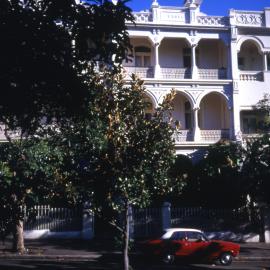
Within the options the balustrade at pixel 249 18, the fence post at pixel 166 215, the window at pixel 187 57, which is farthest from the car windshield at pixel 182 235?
the balustrade at pixel 249 18

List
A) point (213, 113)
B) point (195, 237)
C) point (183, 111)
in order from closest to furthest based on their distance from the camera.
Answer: point (195, 237) < point (183, 111) < point (213, 113)

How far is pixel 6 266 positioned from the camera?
15.8 m

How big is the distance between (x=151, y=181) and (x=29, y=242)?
10862 millimetres

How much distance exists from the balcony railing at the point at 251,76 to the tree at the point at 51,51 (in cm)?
1986

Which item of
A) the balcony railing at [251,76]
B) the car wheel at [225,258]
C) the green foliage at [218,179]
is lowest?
the car wheel at [225,258]

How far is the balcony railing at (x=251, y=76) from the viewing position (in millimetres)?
28469

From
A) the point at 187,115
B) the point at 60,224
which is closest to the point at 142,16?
the point at 187,115

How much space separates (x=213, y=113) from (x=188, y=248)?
46.0 ft

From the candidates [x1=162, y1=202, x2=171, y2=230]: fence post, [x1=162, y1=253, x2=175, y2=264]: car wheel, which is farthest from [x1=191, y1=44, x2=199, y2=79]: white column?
[x1=162, y1=253, x2=175, y2=264]: car wheel

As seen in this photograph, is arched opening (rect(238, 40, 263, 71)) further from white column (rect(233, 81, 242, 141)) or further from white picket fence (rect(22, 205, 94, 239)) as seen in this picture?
white picket fence (rect(22, 205, 94, 239))

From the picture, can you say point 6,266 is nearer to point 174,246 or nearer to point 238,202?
point 174,246

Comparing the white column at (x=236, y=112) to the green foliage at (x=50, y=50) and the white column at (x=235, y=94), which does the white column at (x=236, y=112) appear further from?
the green foliage at (x=50, y=50)

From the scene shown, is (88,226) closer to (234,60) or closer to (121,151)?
(121,151)

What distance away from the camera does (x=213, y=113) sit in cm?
2958
